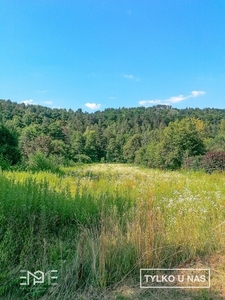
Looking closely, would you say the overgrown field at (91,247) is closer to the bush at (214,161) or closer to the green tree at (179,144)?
the bush at (214,161)

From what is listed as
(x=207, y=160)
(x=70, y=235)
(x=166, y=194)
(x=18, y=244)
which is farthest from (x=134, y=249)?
(x=207, y=160)

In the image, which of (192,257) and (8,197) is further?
(8,197)

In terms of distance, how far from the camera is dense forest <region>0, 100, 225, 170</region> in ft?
51.3

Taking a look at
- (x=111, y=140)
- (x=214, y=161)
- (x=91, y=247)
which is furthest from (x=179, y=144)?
(x=91, y=247)

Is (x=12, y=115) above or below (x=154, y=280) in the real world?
above

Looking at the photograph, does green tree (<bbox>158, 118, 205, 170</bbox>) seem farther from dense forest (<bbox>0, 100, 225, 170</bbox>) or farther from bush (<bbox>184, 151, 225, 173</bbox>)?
bush (<bbox>184, 151, 225, 173</bbox>)

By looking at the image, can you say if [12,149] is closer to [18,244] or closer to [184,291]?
[18,244]

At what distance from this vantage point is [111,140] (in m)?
49.4

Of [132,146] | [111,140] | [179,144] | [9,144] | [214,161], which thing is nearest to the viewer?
[214,161]

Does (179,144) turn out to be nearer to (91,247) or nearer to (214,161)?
(214,161)

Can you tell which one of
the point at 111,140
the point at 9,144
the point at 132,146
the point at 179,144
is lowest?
the point at 132,146

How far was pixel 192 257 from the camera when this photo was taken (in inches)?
82.4

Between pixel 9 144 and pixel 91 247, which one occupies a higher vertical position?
pixel 9 144

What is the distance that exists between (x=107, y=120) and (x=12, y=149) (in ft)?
174
